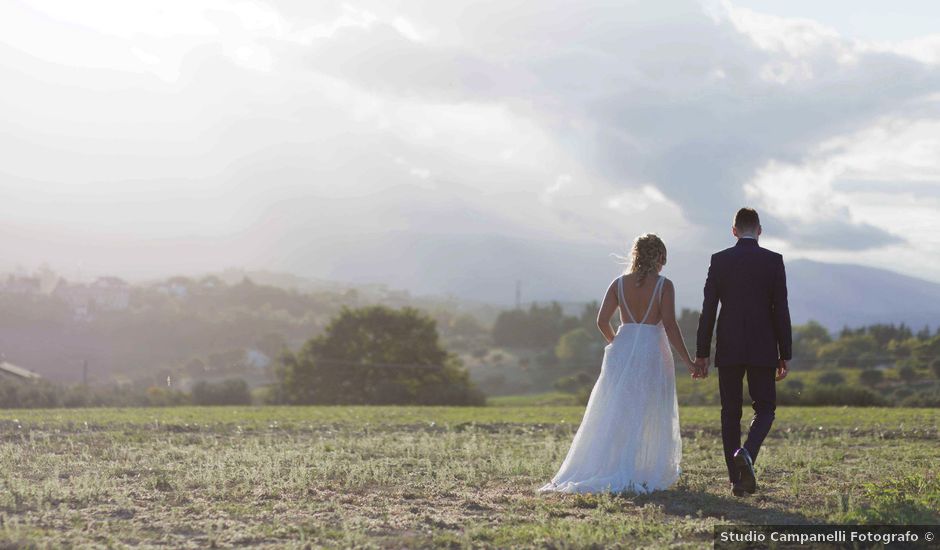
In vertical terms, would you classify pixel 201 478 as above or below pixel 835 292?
below

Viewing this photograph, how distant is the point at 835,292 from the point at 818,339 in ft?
429

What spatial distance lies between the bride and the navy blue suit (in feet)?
1.54

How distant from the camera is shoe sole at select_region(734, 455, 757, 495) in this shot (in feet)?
30.7

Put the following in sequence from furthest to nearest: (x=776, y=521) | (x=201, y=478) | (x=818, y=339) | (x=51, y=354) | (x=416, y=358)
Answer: (x=51, y=354) < (x=818, y=339) < (x=416, y=358) < (x=201, y=478) < (x=776, y=521)

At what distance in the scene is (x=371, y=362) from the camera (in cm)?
4991

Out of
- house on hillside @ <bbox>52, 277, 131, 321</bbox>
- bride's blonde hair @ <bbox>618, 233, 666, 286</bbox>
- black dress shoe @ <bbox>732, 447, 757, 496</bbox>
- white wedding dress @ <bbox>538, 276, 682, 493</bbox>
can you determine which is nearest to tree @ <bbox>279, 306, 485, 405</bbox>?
white wedding dress @ <bbox>538, 276, 682, 493</bbox>

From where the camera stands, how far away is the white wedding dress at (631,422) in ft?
32.9

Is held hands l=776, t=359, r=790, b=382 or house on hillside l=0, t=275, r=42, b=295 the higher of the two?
house on hillside l=0, t=275, r=42, b=295

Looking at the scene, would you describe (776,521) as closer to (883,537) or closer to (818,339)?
(883,537)

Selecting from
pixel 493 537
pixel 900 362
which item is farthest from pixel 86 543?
pixel 900 362

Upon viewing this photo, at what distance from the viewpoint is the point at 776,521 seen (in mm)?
8109

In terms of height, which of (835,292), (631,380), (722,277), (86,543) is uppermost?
(835,292)

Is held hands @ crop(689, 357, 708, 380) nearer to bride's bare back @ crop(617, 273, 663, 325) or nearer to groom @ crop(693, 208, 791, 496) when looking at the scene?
groom @ crop(693, 208, 791, 496)

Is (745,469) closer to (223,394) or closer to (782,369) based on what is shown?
(782,369)
